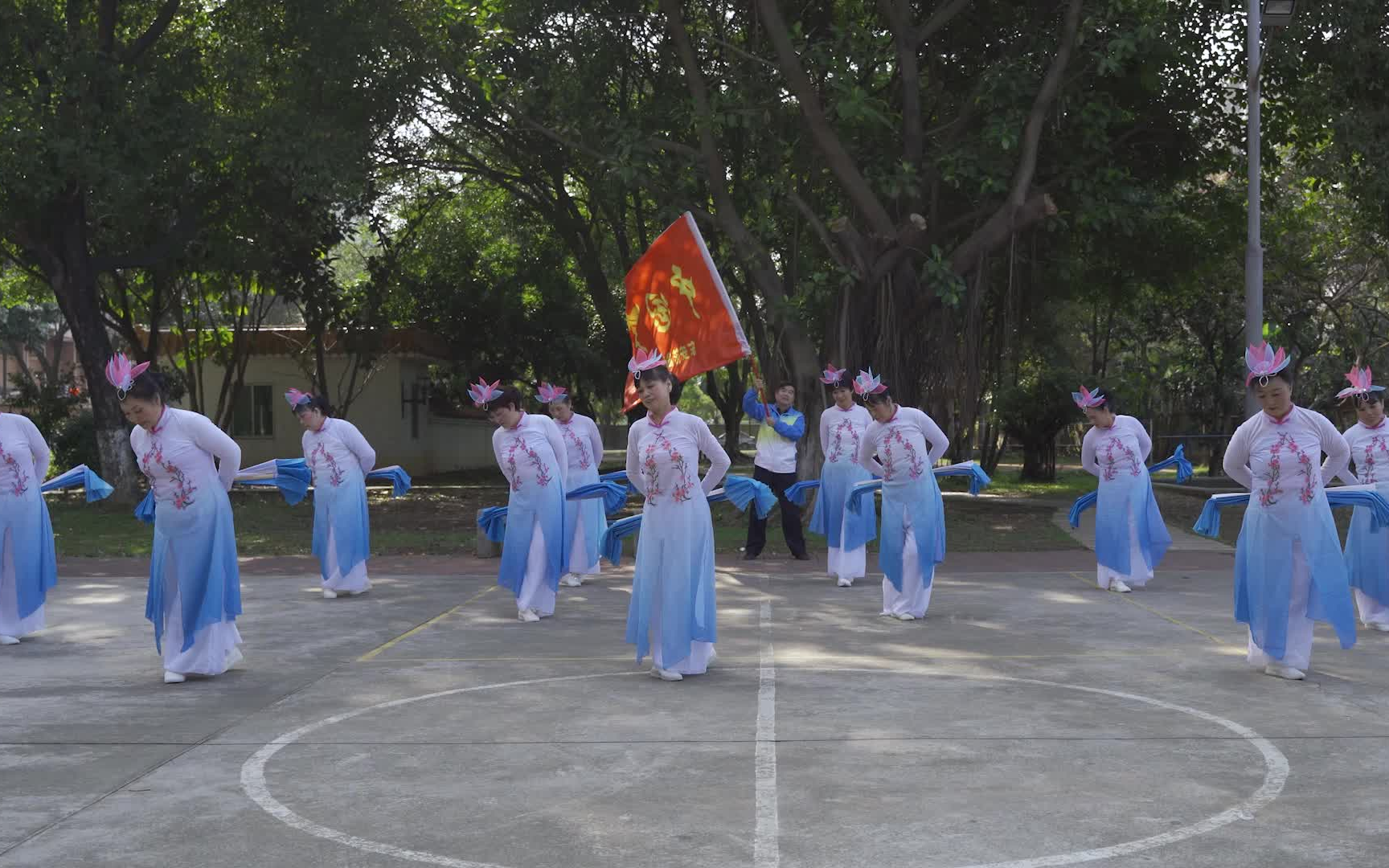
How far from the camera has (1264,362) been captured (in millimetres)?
7570

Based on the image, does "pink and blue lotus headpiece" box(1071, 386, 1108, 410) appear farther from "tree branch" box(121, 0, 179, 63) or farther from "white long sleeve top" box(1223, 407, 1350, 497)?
"tree branch" box(121, 0, 179, 63)

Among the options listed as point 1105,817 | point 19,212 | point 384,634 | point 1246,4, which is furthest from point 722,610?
point 19,212

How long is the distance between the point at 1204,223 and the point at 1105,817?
1810 centimetres

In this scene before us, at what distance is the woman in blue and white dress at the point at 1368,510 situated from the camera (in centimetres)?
940

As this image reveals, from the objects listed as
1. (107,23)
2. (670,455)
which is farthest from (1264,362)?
(107,23)

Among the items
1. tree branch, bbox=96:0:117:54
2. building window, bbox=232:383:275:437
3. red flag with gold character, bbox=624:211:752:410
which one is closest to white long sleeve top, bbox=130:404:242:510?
red flag with gold character, bbox=624:211:752:410

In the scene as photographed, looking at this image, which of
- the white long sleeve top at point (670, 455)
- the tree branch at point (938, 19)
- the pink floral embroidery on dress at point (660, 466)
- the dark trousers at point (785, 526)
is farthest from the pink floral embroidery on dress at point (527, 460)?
the tree branch at point (938, 19)

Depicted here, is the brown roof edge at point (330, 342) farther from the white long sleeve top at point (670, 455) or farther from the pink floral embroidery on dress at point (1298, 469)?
the pink floral embroidery on dress at point (1298, 469)

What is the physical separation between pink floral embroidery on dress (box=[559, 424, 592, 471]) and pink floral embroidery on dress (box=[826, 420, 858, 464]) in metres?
2.18

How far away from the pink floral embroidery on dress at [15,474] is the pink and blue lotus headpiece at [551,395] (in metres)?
4.26

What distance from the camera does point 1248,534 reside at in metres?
7.73

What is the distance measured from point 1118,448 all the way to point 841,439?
236cm

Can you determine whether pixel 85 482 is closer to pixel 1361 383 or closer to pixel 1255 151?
pixel 1361 383

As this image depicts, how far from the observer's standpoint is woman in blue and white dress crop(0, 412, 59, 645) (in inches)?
360
